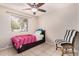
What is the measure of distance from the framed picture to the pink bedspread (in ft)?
0.25

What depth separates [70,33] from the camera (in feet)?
3.01

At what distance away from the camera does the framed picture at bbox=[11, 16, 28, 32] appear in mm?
913

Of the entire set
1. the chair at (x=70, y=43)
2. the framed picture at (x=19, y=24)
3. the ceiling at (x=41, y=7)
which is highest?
the ceiling at (x=41, y=7)

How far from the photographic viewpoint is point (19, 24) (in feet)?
3.09

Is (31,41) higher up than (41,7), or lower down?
lower down

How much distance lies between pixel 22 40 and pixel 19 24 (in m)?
0.18

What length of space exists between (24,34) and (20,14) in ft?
0.75

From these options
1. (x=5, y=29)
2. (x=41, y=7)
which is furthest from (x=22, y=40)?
(x=41, y=7)

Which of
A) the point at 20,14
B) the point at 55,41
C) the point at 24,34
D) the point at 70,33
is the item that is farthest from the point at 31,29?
the point at 70,33

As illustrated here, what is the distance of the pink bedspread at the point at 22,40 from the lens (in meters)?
0.92

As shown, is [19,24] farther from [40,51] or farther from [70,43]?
[70,43]

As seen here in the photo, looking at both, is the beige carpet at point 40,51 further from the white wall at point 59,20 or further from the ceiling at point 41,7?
the ceiling at point 41,7

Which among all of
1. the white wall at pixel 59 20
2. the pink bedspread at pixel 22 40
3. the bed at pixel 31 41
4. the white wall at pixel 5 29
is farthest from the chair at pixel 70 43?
the white wall at pixel 5 29

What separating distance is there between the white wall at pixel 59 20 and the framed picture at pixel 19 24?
7.1 inches
